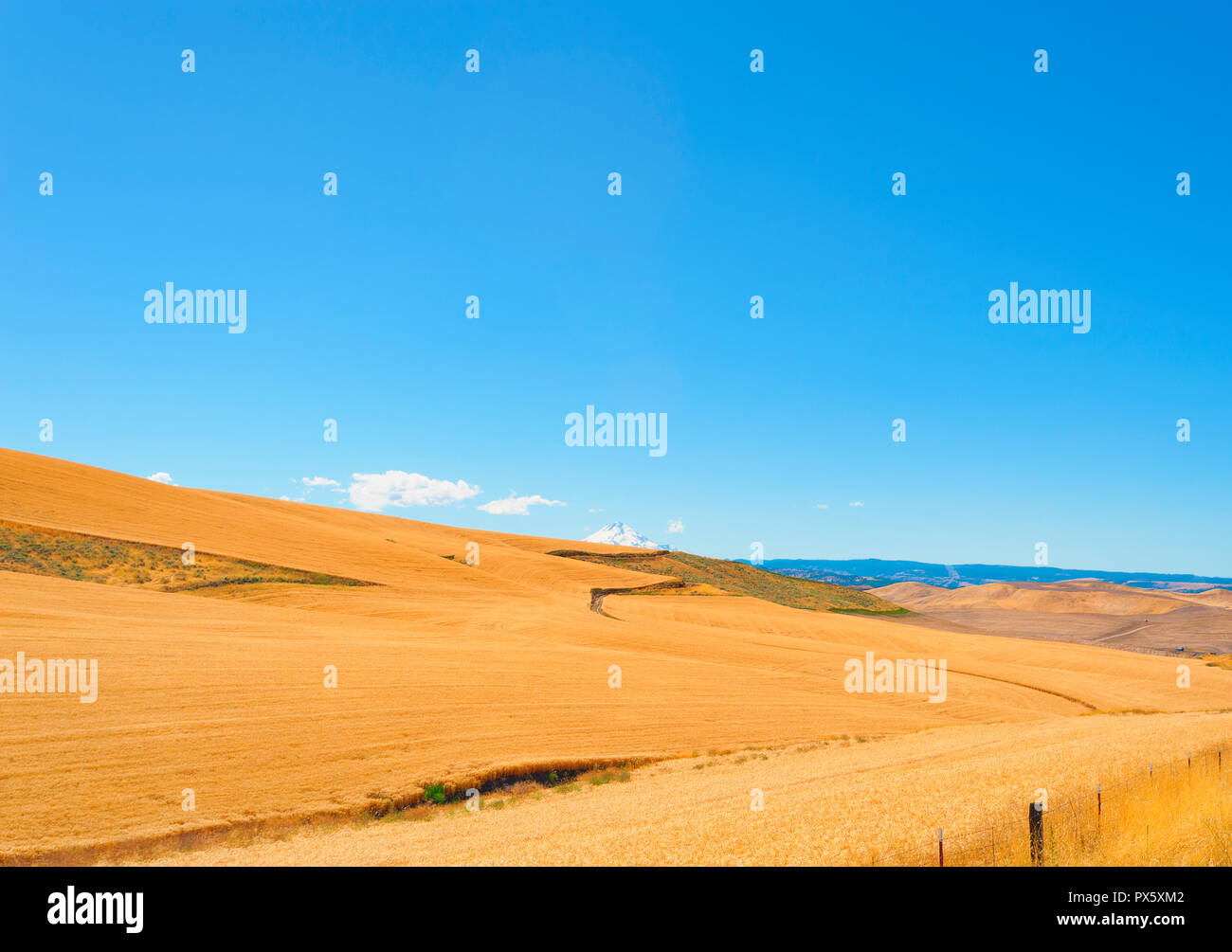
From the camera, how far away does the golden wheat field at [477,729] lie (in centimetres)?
1339

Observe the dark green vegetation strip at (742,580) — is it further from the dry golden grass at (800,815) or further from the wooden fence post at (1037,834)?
the wooden fence post at (1037,834)

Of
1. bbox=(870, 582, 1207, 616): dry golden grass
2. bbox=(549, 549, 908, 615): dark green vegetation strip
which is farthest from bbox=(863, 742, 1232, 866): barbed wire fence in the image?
bbox=(870, 582, 1207, 616): dry golden grass

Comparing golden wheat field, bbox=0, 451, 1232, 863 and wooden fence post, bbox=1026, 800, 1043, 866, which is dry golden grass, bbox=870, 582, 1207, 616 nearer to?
golden wheat field, bbox=0, 451, 1232, 863

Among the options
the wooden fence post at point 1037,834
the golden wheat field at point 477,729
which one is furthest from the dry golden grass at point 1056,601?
the wooden fence post at point 1037,834

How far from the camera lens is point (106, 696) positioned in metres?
20.4

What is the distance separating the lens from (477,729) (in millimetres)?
23266

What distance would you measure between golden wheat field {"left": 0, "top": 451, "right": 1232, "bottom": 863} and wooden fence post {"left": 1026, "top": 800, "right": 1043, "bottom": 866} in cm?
171

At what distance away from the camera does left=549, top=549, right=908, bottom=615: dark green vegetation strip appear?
347 ft

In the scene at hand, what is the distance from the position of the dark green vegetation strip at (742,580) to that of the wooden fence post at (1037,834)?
306 feet

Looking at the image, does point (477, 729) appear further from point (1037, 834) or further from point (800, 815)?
point (1037, 834)

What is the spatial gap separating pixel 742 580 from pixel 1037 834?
357 ft

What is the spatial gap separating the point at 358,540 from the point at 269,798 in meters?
52.4

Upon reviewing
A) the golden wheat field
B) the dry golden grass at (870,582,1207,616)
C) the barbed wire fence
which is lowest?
the dry golden grass at (870,582,1207,616)
